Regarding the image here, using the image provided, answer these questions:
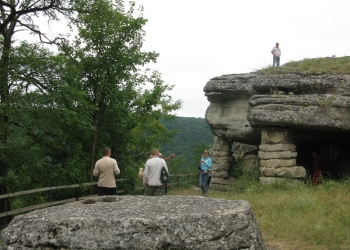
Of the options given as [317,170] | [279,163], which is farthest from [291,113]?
[317,170]

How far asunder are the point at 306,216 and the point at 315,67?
7.10m

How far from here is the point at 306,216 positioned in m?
9.21

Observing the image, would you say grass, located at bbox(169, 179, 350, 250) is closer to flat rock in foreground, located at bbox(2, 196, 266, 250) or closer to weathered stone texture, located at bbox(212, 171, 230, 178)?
flat rock in foreground, located at bbox(2, 196, 266, 250)

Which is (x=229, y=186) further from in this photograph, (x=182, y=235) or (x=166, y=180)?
(x=182, y=235)

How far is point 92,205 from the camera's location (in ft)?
19.5

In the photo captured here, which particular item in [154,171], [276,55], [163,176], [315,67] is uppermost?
[276,55]

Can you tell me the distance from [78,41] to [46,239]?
10731mm

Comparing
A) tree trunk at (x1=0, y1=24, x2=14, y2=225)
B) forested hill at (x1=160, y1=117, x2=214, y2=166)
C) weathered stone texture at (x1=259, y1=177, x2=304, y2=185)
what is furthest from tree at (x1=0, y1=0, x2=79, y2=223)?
forested hill at (x1=160, y1=117, x2=214, y2=166)

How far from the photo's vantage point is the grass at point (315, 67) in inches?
569

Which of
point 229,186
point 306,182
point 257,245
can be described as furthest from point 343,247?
point 229,186

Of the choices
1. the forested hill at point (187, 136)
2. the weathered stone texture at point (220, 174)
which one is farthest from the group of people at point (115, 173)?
the forested hill at point (187, 136)

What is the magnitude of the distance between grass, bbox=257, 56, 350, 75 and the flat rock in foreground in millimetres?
10153

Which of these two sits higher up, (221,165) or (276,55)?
(276,55)

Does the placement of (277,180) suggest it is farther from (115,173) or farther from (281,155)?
(115,173)
